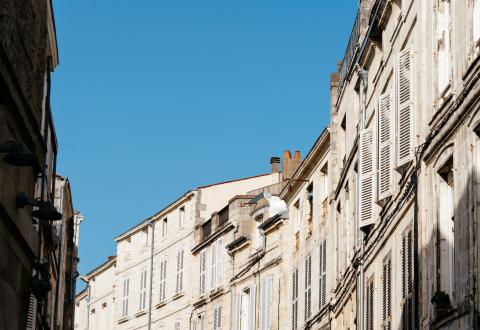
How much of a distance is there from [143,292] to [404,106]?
35591 mm

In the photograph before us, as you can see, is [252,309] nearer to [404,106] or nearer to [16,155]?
[404,106]

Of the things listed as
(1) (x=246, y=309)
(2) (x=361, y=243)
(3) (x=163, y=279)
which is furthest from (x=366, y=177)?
(3) (x=163, y=279)

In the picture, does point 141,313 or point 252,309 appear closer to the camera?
point 252,309

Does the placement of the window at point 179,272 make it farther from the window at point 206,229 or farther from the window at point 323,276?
the window at point 323,276

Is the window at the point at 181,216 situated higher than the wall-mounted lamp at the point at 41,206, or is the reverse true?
the window at the point at 181,216

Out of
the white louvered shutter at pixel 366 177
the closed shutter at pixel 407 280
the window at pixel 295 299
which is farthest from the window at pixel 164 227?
the closed shutter at pixel 407 280

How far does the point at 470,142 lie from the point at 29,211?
216 inches

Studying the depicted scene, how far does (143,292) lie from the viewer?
177 feet

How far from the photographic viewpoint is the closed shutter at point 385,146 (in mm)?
20703

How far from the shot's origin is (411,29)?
1998 centimetres

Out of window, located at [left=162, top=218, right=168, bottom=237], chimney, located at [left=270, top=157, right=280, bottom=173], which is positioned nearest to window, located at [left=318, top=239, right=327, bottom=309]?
chimney, located at [left=270, top=157, right=280, bottom=173]

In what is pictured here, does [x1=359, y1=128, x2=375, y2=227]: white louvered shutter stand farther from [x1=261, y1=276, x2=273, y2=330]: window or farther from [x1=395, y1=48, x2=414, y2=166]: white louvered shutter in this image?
[x1=261, y1=276, x2=273, y2=330]: window

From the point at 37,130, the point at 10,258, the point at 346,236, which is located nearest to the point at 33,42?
the point at 37,130

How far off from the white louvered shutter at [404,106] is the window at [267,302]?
18353 millimetres
